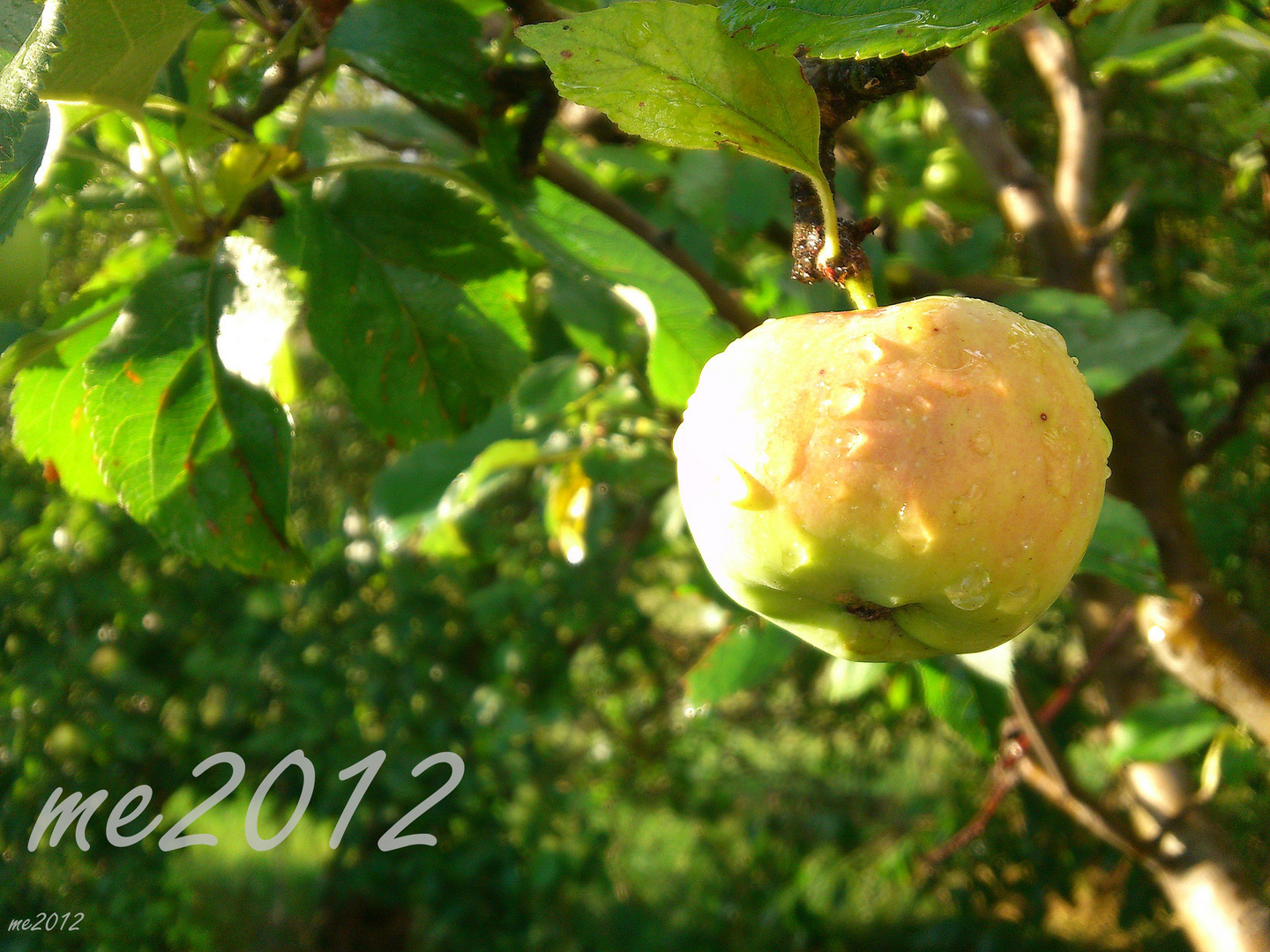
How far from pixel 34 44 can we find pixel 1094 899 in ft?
10.8

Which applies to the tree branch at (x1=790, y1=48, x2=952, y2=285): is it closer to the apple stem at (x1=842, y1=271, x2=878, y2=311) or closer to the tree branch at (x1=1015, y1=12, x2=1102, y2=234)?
the apple stem at (x1=842, y1=271, x2=878, y2=311)

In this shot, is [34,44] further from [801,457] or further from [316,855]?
[316,855]

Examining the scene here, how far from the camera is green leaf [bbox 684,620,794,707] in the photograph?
988 millimetres


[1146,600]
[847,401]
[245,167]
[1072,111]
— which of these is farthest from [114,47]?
[1072,111]

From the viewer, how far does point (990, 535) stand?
36 centimetres

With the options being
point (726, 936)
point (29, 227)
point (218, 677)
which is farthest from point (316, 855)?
point (29, 227)

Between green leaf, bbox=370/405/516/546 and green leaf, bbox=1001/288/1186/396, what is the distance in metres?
0.61

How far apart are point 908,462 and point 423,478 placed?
94cm

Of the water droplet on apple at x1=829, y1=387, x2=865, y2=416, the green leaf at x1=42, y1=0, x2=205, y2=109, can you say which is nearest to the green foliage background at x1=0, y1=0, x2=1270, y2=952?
the green leaf at x1=42, y1=0, x2=205, y2=109

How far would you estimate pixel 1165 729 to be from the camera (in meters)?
1.15

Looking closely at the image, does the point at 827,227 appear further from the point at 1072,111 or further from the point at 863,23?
the point at 1072,111

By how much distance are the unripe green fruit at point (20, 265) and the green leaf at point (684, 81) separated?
0.42 meters

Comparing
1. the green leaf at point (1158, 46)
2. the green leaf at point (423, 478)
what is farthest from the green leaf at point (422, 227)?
the green leaf at point (1158, 46)

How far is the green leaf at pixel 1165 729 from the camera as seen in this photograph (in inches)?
44.1
